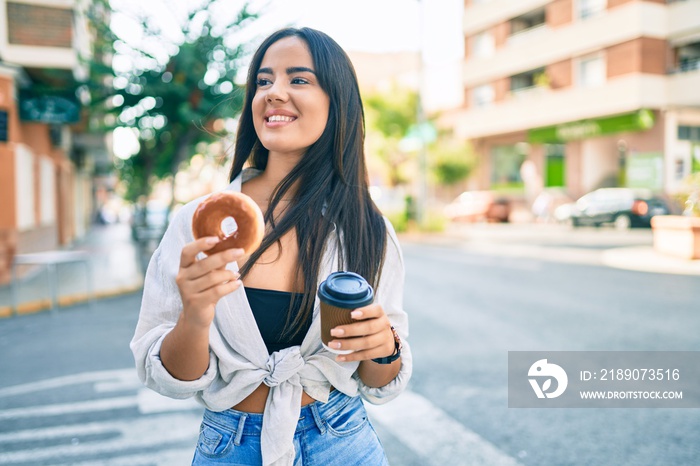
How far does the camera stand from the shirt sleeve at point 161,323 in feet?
5.24


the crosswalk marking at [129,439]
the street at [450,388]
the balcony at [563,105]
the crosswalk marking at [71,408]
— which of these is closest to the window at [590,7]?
the balcony at [563,105]

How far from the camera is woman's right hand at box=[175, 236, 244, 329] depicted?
138cm

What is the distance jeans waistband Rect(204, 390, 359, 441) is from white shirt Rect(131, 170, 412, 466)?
0.04 metres

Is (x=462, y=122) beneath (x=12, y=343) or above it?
above

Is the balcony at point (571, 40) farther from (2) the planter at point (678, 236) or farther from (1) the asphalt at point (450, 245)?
(2) the planter at point (678, 236)

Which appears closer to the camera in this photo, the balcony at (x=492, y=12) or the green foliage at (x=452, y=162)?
the balcony at (x=492, y=12)

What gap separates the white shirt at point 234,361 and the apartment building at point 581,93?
29619mm

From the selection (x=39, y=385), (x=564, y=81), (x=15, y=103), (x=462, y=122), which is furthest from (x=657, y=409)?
(x=462, y=122)

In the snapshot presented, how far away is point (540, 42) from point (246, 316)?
35.2 metres

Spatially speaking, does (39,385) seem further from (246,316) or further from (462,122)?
(462,122)

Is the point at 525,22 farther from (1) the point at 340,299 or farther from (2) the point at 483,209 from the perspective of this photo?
(1) the point at 340,299

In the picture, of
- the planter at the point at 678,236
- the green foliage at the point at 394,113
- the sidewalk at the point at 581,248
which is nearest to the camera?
the sidewalk at the point at 581,248

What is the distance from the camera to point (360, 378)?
1.82 metres

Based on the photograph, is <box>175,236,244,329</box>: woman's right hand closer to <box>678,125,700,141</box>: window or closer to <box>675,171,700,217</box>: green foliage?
<box>675,171,700,217</box>: green foliage
